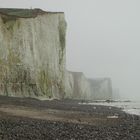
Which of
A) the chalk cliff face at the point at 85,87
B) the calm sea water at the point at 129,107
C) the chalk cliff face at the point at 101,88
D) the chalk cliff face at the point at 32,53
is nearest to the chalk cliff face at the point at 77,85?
the chalk cliff face at the point at 85,87

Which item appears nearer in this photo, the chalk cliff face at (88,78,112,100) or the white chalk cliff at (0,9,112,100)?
the white chalk cliff at (0,9,112,100)

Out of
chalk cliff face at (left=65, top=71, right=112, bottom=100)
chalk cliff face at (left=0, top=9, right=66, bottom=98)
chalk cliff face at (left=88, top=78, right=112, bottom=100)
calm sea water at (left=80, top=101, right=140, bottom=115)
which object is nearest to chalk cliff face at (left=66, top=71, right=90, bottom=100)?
chalk cliff face at (left=65, top=71, right=112, bottom=100)

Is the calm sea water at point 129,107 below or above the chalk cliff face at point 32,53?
below

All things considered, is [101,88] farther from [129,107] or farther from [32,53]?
[32,53]

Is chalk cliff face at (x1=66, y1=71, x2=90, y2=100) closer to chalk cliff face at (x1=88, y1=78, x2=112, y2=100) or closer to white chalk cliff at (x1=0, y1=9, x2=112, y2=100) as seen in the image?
chalk cliff face at (x1=88, y1=78, x2=112, y2=100)

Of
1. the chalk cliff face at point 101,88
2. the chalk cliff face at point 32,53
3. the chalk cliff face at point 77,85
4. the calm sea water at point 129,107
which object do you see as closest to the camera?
the calm sea water at point 129,107

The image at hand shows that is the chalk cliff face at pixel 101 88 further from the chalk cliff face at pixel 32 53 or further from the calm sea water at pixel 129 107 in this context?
the chalk cliff face at pixel 32 53

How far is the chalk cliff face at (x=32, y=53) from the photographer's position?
129 ft

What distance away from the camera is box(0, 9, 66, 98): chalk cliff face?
129 feet

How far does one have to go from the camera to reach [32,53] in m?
45.7

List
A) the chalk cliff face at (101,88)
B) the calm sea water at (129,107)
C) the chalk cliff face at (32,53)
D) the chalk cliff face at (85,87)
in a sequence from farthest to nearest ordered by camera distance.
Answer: the chalk cliff face at (101,88), the chalk cliff face at (85,87), the chalk cliff face at (32,53), the calm sea water at (129,107)

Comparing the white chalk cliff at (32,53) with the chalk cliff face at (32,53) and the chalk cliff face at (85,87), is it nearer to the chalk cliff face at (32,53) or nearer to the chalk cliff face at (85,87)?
the chalk cliff face at (32,53)

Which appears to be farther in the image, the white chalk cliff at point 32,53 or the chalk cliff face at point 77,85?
the chalk cliff face at point 77,85

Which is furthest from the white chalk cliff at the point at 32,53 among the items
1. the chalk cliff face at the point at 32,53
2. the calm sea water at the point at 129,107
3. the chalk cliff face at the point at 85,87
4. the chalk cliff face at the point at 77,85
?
the chalk cliff face at the point at 77,85
